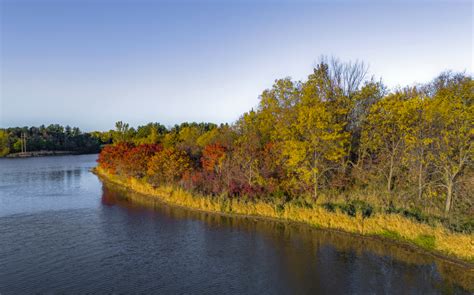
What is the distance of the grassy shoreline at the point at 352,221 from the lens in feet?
59.6

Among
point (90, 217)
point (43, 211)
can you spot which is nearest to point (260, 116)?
point (90, 217)

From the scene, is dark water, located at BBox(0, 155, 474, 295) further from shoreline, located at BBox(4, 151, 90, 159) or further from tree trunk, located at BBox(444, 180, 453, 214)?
shoreline, located at BBox(4, 151, 90, 159)

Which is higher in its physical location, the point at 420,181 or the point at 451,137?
the point at 451,137

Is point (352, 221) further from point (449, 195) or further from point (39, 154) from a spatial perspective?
point (39, 154)

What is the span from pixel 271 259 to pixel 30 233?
17.0 m

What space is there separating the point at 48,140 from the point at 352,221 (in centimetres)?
12975

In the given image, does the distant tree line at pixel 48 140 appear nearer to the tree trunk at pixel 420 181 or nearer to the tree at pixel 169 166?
the tree at pixel 169 166

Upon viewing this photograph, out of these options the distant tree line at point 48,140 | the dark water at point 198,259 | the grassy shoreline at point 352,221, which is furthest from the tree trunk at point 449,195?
the distant tree line at point 48,140

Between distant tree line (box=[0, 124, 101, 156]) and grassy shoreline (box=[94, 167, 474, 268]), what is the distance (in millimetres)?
106288

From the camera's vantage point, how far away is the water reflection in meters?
15.7

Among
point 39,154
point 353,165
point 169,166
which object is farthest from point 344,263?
point 39,154

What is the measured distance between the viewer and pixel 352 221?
76.2ft

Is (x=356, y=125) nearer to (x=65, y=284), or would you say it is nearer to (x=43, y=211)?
(x=65, y=284)

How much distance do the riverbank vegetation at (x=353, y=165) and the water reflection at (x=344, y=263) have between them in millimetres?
1267
